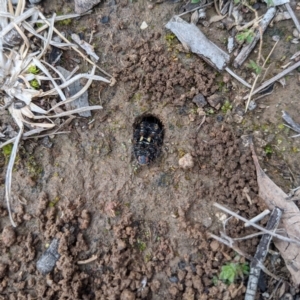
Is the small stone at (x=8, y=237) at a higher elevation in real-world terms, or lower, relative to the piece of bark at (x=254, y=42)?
lower

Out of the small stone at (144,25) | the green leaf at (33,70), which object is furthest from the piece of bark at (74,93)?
the small stone at (144,25)

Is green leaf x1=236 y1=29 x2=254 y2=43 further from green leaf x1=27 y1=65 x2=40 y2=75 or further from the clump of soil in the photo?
green leaf x1=27 y1=65 x2=40 y2=75

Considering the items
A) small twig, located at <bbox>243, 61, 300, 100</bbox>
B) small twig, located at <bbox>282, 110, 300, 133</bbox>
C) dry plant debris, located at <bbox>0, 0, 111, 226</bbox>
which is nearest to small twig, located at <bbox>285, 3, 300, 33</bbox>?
small twig, located at <bbox>243, 61, 300, 100</bbox>

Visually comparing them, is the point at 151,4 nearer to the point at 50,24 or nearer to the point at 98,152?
the point at 50,24

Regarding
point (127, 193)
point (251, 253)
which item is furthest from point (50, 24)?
point (251, 253)

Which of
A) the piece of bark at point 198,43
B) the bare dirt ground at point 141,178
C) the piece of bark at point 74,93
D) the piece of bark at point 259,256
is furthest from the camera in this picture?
the piece of bark at point 74,93

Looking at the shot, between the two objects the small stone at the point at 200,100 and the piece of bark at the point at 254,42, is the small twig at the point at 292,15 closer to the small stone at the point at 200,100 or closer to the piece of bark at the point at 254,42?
the piece of bark at the point at 254,42
